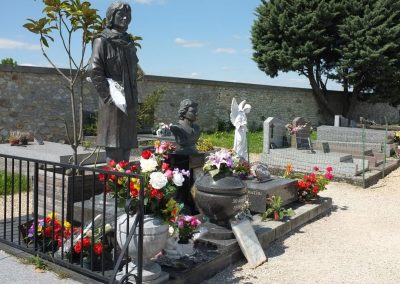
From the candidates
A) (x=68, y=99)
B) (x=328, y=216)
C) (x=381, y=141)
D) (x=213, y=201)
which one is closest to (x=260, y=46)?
(x=381, y=141)

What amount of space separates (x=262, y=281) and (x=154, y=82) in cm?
1311

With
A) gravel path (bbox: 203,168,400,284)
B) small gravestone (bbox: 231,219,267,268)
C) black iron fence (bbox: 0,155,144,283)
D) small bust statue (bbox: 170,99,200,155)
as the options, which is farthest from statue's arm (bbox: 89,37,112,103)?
gravel path (bbox: 203,168,400,284)

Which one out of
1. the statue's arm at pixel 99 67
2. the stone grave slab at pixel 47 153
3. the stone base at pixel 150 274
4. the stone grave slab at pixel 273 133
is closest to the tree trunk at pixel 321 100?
the stone grave slab at pixel 273 133

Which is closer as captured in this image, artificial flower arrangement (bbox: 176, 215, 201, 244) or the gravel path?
artificial flower arrangement (bbox: 176, 215, 201, 244)

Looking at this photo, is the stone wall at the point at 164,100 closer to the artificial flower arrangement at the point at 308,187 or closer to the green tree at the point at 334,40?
the green tree at the point at 334,40

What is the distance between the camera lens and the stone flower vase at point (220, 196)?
4578 mm

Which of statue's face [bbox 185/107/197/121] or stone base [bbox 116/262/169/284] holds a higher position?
statue's face [bbox 185/107/197/121]

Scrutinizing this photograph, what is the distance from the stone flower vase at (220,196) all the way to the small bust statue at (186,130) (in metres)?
1.25

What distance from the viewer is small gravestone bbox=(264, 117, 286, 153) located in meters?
12.2

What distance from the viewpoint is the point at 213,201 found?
460 cm

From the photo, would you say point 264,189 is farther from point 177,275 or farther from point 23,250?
point 23,250

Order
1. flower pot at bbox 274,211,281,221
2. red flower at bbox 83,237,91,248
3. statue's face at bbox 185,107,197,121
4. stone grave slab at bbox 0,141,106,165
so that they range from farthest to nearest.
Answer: stone grave slab at bbox 0,141,106,165 < statue's face at bbox 185,107,197,121 < flower pot at bbox 274,211,281,221 < red flower at bbox 83,237,91,248

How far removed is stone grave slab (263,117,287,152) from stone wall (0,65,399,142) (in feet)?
17.6

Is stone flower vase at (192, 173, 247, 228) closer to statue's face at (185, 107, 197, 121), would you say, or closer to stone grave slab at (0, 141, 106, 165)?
statue's face at (185, 107, 197, 121)
